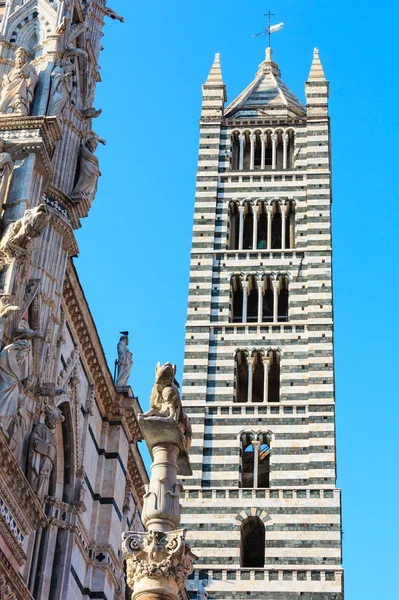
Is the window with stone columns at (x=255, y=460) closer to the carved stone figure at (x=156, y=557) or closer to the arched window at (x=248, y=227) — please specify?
the arched window at (x=248, y=227)

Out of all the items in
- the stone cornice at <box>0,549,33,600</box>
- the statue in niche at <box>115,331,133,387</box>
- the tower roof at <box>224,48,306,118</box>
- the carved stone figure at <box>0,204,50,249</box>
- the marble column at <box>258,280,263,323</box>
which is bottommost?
the stone cornice at <box>0,549,33,600</box>

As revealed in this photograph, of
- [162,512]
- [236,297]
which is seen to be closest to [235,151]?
[236,297]

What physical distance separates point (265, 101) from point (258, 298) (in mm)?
7795

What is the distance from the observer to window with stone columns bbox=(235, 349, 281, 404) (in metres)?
32.5

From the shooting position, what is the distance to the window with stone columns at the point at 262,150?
36625mm

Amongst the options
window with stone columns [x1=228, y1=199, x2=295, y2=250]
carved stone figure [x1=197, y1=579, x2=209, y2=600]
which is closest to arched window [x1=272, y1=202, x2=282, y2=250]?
window with stone columns [x1=228, y1=199, x2=295, y2=250]

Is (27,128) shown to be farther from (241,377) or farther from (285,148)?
(285,148)

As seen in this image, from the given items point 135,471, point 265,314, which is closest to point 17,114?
point 135,471

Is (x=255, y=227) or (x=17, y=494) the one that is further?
(x=255, y=227)

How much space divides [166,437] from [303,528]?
2082 cm

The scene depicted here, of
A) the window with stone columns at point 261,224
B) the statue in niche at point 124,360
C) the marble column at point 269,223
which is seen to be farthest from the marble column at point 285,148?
the statue in niche at point 124,360

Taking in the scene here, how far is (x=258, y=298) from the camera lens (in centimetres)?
3388

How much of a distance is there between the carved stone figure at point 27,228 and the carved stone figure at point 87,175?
2240 mm

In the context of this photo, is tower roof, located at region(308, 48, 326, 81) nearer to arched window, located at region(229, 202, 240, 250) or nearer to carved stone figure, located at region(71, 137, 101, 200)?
arched window, located at region(229, 202, 240, 250)
